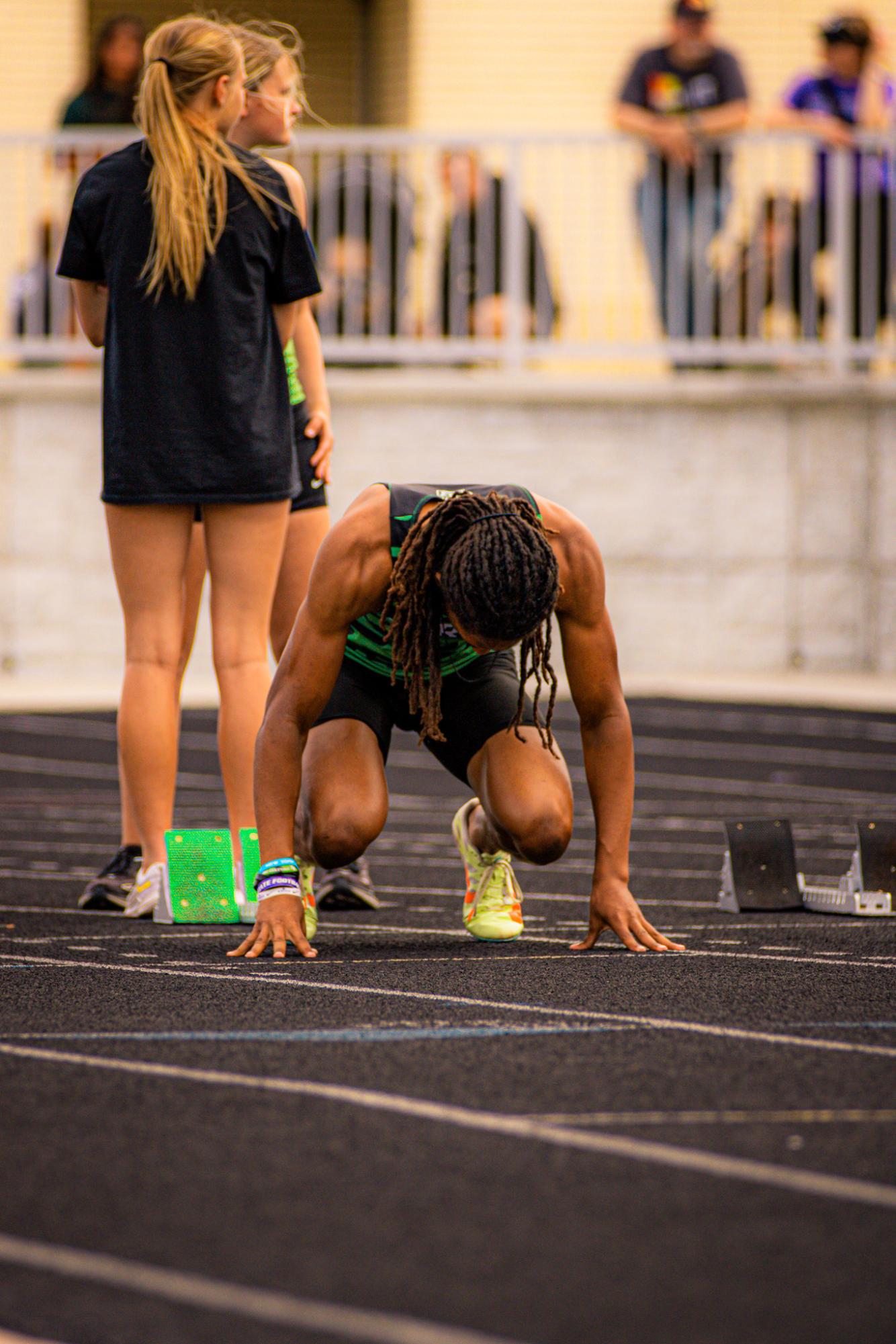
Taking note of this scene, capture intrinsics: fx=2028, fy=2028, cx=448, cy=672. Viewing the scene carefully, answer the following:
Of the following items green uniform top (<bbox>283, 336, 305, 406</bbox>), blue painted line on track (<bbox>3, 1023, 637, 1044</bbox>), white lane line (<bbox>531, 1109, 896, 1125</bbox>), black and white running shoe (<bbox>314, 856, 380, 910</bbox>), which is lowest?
black and white running shoe (<bbox>314, 856, 380, 910</bbox>)

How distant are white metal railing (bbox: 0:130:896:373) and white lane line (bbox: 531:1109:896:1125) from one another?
8.72m

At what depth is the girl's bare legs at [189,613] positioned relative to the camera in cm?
509

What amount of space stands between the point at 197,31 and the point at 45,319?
6.93 metres

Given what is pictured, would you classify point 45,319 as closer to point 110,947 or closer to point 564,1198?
point 110,947

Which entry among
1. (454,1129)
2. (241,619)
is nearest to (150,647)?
(241,619)

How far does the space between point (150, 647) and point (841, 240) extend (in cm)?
723

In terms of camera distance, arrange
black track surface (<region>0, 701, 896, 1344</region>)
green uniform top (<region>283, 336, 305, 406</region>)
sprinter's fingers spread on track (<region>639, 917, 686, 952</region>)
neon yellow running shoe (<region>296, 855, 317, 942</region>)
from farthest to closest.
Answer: green uniform top (<region>283, 336, 305, 406</region>) → neon yellow running shoe (<region>296, 855, 317, 942</region>) → sprinter's fingers spread on track (<region>639, 917, 686, 952</region>) → black track surface (<region>0, 701, 896, 1344</region>)

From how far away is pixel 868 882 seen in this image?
16.3 ft

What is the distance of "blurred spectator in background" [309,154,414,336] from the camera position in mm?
11305

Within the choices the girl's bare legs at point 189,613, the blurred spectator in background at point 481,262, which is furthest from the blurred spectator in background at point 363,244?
the girl's bare legs at point 189,613

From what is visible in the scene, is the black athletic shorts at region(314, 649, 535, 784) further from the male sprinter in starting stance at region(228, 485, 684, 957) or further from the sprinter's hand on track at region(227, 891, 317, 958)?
the sprinter's hand on track at region(227, 891, 317, 958)

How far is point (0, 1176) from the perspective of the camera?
2580 mm

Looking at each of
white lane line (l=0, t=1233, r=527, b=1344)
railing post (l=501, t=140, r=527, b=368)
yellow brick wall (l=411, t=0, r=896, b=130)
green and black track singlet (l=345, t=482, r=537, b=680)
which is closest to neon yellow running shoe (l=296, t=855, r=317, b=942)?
green and black track singlet (l=345, t=482, r=537, b=680)

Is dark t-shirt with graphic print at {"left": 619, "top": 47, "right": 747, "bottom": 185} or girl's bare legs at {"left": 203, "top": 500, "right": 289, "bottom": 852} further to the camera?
dark t-shirt with graphic print at {"left": 619, "top": 47, "right": 747, "bottom": 185}
